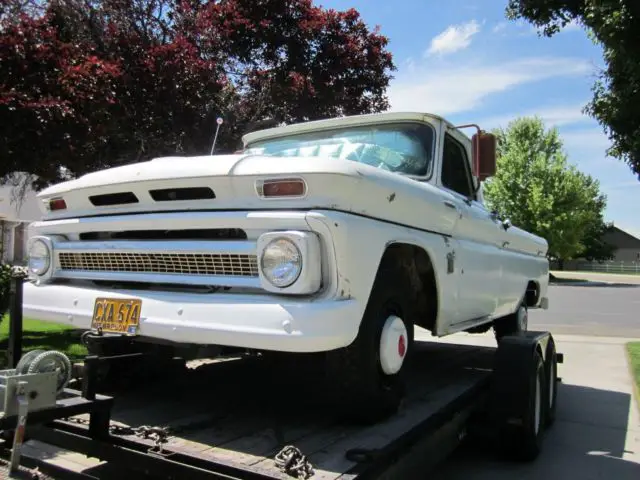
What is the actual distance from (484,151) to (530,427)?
6.33 ft

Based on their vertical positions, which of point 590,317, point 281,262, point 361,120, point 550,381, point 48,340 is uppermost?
point 361,120

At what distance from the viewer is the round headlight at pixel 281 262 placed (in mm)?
2529

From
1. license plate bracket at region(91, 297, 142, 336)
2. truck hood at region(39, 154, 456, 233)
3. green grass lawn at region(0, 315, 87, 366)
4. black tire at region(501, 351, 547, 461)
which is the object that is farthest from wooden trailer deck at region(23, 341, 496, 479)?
green grass lawn at region(0, 315, 87, 366)

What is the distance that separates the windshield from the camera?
3.91m

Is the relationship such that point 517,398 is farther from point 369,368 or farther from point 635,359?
point 635,359

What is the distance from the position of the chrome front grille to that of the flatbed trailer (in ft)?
1.73

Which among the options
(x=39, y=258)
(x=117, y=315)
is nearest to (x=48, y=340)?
(x=39, y=258)

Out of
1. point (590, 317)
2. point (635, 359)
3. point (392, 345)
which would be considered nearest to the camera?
point (392, 345)

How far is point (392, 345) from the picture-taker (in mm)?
2984

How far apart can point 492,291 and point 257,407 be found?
2.27 meters

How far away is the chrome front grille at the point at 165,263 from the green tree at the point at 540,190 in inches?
1312

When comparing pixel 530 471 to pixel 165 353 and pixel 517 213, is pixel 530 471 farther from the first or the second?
pixel 517 213

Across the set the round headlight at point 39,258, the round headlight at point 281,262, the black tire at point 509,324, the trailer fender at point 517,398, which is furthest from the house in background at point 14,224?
the round headlight at point 281,262

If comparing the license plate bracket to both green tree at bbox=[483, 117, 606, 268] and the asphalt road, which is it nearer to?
the asphalt road
